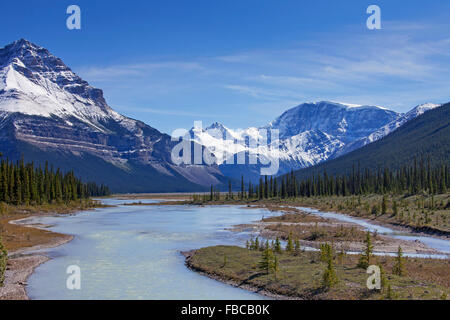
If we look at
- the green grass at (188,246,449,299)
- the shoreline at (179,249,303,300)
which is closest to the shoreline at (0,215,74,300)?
the shoreline at (179,249,303,300)

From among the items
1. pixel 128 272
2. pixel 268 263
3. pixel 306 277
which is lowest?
pixel 128 272

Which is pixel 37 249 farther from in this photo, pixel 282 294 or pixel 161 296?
pixel 282 294

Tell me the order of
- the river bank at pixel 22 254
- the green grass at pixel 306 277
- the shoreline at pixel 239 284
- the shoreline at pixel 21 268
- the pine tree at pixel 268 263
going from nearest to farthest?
the green grass at pixel 306 277 → the shoreline at pixel 239 284 → the shoreline at pixel 21 268 → the river bank at pixel 22 254 → the pine tree at pixel 268 263

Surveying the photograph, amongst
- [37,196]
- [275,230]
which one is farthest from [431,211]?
[37,196]

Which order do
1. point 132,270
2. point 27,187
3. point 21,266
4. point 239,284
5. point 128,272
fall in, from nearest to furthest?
point 239,284, point 128,272, point 132,270, point 21,266, point 27,187

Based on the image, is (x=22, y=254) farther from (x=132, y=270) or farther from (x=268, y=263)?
(x=268, y=263)

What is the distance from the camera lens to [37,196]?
400 ft

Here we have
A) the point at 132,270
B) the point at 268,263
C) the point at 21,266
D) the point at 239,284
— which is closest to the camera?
the point at 239,284

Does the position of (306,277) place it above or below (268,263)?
below

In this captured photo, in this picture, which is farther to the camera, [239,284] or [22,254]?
[22,254]

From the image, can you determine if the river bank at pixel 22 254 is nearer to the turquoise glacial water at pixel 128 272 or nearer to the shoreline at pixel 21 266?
the shoreline at pixel 21 266

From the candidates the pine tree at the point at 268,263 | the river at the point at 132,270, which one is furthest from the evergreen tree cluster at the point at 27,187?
the pine tree at the point at 268,263

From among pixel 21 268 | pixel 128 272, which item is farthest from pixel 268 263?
pixel 21 268
